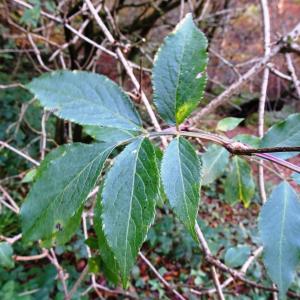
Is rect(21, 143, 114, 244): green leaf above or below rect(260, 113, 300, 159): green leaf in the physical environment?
below

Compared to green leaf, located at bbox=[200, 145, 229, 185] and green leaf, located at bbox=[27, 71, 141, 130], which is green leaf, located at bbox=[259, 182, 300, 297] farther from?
green leaf, located at bbox=[200, 145, 229, 185]

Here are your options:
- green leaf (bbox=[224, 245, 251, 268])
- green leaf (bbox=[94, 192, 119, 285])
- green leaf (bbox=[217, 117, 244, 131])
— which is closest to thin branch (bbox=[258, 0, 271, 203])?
green leaf (bbox=[217, 117, 244, 131])

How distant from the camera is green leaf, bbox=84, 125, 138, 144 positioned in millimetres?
438

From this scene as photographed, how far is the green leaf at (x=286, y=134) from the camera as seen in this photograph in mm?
490

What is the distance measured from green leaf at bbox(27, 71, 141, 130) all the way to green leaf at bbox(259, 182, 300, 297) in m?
0.20

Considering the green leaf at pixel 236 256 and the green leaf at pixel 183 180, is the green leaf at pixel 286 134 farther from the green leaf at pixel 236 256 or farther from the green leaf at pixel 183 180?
the green leaf at pixel 236 256

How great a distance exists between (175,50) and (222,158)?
15.8 inches

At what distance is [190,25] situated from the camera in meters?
0.43

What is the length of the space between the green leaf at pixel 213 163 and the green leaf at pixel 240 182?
0.03 metres

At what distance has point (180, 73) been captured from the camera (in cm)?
42

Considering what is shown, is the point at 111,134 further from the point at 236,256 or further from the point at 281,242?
the point at 236,256

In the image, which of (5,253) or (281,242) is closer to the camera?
(281,242)

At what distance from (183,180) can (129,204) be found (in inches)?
2.6

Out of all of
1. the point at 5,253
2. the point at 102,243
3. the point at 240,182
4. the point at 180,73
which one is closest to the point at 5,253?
the point at 5,253
